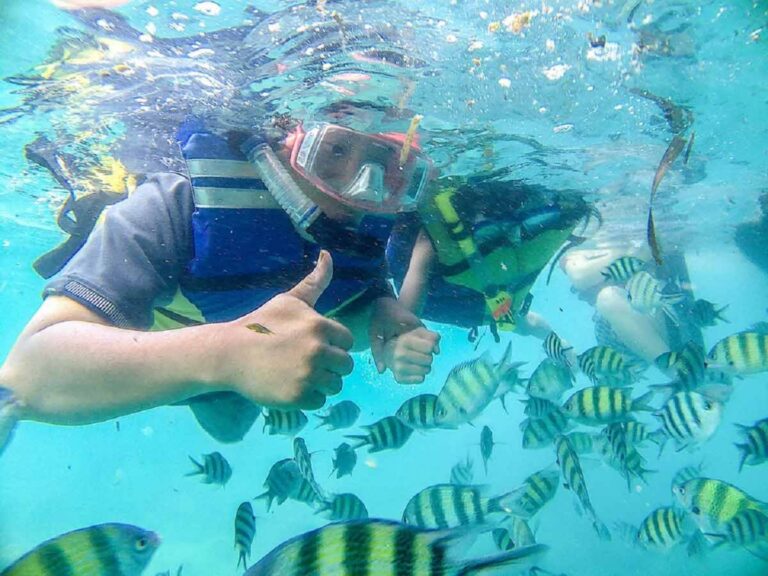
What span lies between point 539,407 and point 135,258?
15.8ft

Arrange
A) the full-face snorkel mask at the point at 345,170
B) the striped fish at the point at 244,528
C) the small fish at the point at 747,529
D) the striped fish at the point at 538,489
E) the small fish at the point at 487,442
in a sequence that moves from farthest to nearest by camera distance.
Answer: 1. the small fish at the point at 487,442
2. the striped fish at the point at 538,489
3. the striped fish at the point at 244,528
4. the small fish at the point at 747,529
5. the full-face snorkel mask at the point at 345,170

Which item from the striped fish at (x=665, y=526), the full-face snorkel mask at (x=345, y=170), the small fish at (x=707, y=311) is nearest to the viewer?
the full-face snorkel mask at (x=345, y=170)

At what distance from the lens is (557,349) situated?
622 cm

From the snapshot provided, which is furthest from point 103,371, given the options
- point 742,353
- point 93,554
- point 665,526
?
point 742,353

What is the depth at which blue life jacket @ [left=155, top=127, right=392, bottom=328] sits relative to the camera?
10.4 ft

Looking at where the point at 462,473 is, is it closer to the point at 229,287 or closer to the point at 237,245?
the point at 229,287

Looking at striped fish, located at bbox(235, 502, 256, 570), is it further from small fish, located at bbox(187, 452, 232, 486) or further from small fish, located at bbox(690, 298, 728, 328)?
small fish, located at bbox(690, 298, 728, 328)

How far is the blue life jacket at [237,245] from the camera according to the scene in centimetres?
316

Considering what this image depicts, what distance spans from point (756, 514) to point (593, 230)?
48.1 feet

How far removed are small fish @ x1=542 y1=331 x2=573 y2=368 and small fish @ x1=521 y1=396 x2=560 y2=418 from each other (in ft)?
2.10

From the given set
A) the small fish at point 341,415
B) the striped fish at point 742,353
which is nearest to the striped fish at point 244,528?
the small fish at point 341,415

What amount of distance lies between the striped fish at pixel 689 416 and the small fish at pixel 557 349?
124 cm

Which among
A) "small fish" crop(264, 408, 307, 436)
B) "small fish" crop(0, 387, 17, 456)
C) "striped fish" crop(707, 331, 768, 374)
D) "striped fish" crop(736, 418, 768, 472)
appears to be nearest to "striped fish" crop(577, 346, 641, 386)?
"striped fish" crop(707, 331, 768, 374)

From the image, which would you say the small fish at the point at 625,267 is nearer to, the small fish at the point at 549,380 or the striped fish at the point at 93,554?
the small fish at the point at 549,380
